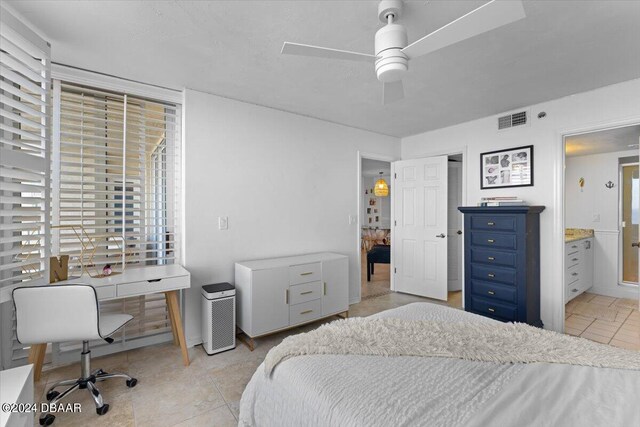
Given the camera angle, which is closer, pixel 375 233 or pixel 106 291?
pixel 106 291

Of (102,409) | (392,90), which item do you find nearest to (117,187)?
(102,409)

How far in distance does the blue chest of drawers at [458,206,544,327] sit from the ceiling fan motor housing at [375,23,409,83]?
2232 millimetres

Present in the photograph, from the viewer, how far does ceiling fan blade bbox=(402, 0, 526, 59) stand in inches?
48.5

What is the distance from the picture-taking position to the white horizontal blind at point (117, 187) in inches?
98.0

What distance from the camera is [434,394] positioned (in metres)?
1.09

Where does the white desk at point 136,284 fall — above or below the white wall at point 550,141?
below

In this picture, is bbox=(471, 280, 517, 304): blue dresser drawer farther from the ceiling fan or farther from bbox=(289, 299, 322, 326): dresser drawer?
the ceiling fan

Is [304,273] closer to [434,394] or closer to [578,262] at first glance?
[434,394]

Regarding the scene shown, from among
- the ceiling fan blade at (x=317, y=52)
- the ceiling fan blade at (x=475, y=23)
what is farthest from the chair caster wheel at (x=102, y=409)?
the ceiling fan blade at (x=475, y=23)

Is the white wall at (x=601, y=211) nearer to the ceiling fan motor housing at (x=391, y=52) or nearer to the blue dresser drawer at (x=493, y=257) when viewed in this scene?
the blue dresser drawer at (x=493, y=257)

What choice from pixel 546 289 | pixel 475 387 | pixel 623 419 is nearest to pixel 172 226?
pixel 475 387

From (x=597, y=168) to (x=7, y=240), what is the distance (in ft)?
22.7

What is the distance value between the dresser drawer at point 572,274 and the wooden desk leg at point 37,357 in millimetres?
5487

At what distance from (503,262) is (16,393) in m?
3.73
